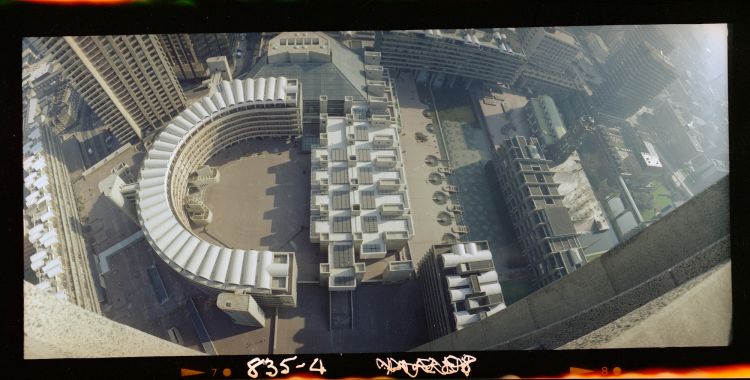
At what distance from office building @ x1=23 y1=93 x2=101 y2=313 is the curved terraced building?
15758 millimetres

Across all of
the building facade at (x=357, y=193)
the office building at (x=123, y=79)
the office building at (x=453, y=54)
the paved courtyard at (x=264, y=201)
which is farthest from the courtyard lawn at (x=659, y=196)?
the office building at (x=123, y=79)

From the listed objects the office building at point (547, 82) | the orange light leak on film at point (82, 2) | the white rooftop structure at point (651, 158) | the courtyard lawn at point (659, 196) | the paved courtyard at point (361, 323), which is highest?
the office building at point (547, 82)

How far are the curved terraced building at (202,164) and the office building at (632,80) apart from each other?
85111 mm

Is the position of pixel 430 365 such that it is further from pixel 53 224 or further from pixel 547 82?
pixel 547 82

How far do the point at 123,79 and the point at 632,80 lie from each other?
11922cm

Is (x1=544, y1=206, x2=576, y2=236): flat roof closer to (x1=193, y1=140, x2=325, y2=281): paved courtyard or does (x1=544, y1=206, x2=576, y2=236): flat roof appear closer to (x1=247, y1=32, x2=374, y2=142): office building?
(x1=193, y1=140, x2=325, y2=281): paved courtyard

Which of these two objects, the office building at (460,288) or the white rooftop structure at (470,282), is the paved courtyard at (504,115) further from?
the office building at (460,288)

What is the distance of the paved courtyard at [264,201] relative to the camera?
5525cm

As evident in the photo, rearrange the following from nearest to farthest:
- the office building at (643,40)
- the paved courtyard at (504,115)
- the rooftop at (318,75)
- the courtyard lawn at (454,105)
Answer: the rooftop at (318,75) < the paved courtyard at (504,115) < the courtyard lawn at (454,105) < the office building at (643,40)

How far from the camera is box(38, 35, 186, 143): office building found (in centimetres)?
5612

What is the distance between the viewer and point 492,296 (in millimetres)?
42875

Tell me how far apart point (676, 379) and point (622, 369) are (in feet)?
8.75

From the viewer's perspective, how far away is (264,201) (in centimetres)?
5959

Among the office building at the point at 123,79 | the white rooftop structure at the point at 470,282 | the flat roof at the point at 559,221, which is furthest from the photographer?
the flat roof at the point at 559,221
